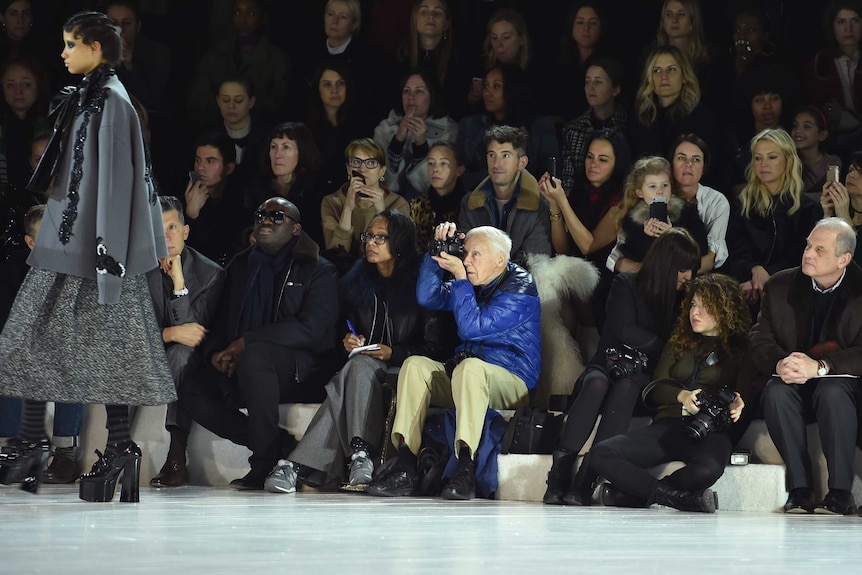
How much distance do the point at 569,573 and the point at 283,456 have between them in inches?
128

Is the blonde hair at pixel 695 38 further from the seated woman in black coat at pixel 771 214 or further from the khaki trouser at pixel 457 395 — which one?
the khaki trouser at pixel 457 395

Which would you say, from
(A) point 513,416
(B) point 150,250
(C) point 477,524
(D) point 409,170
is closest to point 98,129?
(B) point 150,250

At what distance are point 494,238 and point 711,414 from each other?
1.20m

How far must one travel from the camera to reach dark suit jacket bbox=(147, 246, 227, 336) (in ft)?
20.3

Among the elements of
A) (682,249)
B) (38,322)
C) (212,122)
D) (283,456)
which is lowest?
(283,456)

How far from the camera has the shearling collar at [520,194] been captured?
6.36m

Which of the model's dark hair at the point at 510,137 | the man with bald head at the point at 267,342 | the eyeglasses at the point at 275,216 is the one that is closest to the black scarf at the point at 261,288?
the man with bald head at the point at 267,342

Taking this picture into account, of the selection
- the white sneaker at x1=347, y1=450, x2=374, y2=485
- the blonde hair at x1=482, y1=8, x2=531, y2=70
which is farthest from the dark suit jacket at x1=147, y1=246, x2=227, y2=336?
the blonde hair at x1=482, y1=8, x2=531, y2=70

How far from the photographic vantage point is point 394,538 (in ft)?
11.4

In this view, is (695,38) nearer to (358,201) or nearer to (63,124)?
(358,201)

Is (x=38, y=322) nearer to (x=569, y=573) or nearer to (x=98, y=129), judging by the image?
(x=98, y=129)

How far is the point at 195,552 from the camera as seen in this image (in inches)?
119

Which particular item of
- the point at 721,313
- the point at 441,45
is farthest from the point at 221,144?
the point at 721,313

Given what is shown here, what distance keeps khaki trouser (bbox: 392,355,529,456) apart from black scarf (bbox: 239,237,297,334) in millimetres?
835
